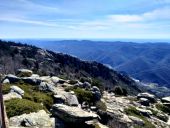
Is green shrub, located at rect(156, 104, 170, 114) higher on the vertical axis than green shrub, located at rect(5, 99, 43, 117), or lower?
lower

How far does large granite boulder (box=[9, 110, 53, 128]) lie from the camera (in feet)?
62.1

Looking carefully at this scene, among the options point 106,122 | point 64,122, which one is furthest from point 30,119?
point 106,122

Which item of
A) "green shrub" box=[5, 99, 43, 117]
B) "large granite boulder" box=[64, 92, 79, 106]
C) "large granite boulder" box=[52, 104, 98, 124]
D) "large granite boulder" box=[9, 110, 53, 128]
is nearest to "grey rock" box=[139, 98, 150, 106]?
"large granite boulder" box=[64, 92, 79, 106]

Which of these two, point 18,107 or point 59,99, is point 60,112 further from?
point 59,99

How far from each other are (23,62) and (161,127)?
11854 centimetres

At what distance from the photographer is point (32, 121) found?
19.2 meters

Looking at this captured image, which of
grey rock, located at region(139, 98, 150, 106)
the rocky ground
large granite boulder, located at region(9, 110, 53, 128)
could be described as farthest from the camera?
grey rock, located at region(139, 98, 150, 106)

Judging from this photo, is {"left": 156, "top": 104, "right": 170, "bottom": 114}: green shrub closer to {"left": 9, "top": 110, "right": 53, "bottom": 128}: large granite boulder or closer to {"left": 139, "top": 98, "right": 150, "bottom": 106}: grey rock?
{"left": 139, "top": 98, "right": 150, "bottom": 106}: grey rock

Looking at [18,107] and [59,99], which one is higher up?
[18,107]

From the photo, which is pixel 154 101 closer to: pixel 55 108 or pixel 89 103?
pixel 89 103

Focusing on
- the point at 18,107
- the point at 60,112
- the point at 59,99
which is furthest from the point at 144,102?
the point at 18,107

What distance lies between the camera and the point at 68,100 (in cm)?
3291

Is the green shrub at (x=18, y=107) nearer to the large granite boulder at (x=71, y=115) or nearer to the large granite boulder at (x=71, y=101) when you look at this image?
the large granite boulder at (x=71, y=115)

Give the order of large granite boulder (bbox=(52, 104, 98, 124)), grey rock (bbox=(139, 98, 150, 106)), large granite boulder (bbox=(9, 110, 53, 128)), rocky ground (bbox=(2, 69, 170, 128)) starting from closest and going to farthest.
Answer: large granite boulder (bbox=(9, 110, 53, 128)) < rocky ground (bbox=(2, 69, 170, 128)) < large granite boulder (bbox=(52, 104, 98, 124)) < grey rock (bbox=(139, 98, 150, 106))
